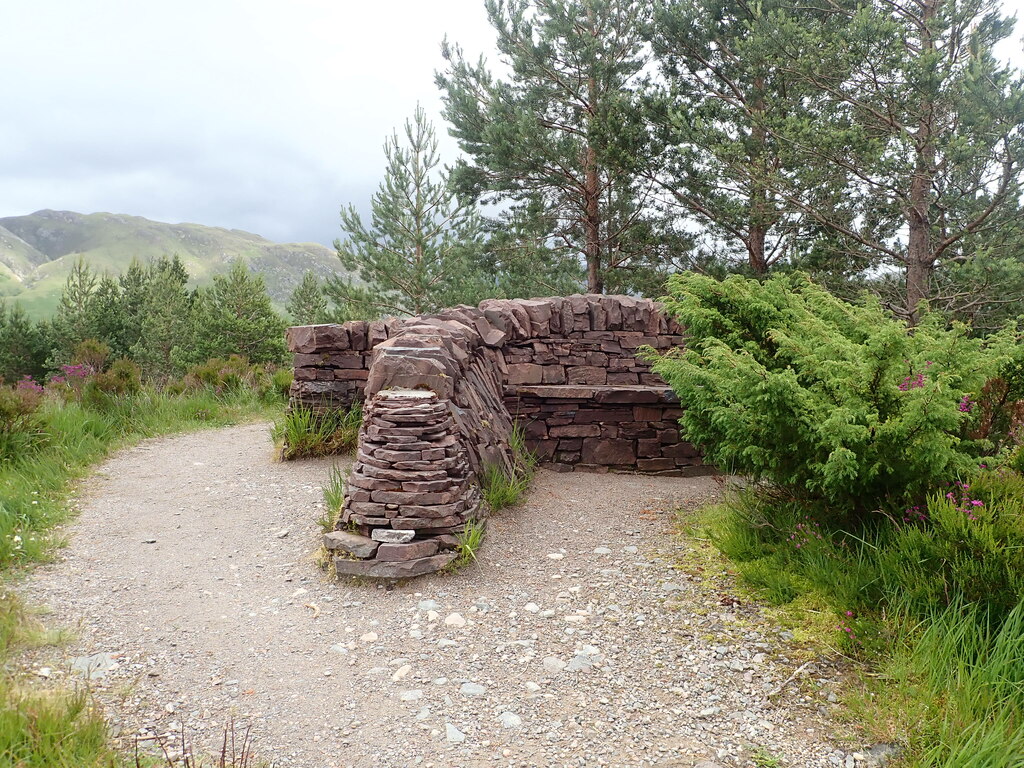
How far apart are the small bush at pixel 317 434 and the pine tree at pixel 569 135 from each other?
729cm

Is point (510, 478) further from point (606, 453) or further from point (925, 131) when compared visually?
point (925, 131)

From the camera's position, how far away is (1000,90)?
785 cm

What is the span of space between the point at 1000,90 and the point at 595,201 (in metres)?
7.00

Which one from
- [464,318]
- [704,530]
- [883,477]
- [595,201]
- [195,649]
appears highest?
[595,201]

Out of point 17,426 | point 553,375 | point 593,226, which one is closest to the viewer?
point 17,426

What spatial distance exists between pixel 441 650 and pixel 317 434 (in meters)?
4.09

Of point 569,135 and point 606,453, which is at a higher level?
point 569,135

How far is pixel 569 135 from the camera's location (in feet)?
43.4

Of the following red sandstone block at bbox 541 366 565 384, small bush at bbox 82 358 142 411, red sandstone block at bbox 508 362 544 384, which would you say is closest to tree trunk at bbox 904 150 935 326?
red sandstone block at bbox 541 366 565 384

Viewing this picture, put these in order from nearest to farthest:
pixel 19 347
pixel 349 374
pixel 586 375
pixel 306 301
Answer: pixel 586 375
pixel 349 374
pixel 306 301
pixel 19 347

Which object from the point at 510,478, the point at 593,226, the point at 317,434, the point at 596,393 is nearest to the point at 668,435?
the point at 596,393

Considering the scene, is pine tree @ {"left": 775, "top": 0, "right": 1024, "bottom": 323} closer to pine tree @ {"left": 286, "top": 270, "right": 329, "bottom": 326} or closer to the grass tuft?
the grass tuft

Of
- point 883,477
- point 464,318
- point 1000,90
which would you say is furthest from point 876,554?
point 1000,90

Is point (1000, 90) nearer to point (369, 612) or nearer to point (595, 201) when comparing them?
point (595, 201)
